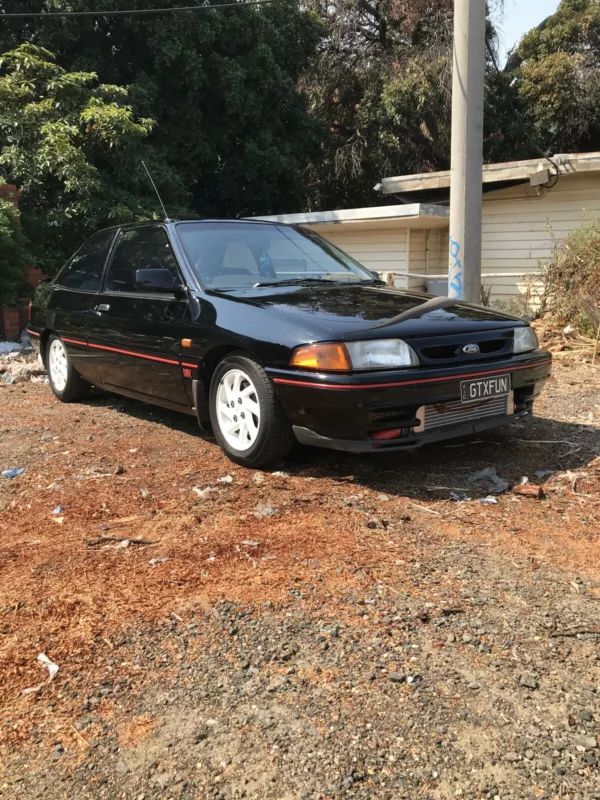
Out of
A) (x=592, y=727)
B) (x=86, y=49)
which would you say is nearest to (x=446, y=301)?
(x=592, y=727)

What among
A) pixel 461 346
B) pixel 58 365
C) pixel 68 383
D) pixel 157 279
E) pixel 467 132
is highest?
pixel 467 132

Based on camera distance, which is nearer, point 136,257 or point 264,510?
point 264,510

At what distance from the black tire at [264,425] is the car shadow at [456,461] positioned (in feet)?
0.61

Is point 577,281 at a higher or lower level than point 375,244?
lower

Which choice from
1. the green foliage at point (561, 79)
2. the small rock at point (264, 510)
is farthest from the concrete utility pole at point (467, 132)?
the green foliage at point (561, 79)

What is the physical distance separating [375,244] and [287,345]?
36.4 feet

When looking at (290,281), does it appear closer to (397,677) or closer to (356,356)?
(356,356)

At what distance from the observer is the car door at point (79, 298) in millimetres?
5863

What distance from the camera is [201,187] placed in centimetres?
1847

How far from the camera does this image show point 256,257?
5.00 meters

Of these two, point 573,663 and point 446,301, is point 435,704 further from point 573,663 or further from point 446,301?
point 446,301

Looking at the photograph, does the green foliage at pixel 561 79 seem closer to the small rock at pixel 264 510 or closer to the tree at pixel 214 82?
the tree at pixel 214 82

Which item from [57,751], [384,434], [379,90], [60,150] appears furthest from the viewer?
[379,90]

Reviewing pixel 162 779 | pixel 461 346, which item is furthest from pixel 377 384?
pixel 162 779
